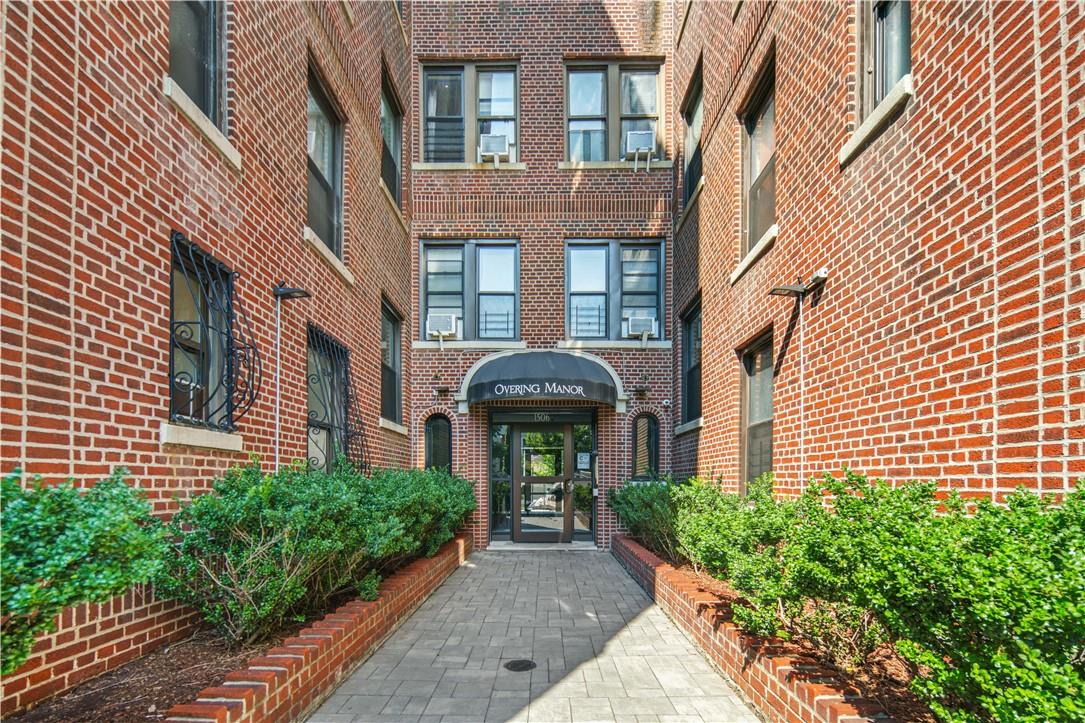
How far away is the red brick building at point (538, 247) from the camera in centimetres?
336

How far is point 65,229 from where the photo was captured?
11.7 ft

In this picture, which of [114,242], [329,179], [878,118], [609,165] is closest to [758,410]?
[878,118]

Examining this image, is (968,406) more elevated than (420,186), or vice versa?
(420,186)

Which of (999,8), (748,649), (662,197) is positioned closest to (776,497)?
(748,649)

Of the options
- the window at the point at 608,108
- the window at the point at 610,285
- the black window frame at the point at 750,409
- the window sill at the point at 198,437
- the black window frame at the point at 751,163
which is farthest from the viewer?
the window at the point at 608,108

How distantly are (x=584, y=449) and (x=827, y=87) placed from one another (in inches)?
345

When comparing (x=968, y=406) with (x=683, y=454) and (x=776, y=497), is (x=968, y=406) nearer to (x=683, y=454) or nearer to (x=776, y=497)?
(x=776, y=497)

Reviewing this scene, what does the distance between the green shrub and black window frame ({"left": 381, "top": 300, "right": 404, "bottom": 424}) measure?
177 inches

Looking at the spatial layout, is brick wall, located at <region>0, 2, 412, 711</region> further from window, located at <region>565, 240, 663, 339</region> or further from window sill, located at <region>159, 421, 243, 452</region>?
window, located at <region>565, 240, 663, 339</region>

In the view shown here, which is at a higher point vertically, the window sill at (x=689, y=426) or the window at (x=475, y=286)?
the window at (x=475, y=286)

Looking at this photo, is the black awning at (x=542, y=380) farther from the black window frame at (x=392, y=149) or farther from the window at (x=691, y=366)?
the black window frame at (x=392, y=149)

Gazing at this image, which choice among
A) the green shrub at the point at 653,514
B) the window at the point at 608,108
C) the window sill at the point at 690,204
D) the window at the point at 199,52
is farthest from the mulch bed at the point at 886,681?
the window at the point at 608,108

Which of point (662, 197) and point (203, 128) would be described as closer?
point (203, 128)

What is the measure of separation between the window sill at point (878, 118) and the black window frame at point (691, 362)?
540cm
